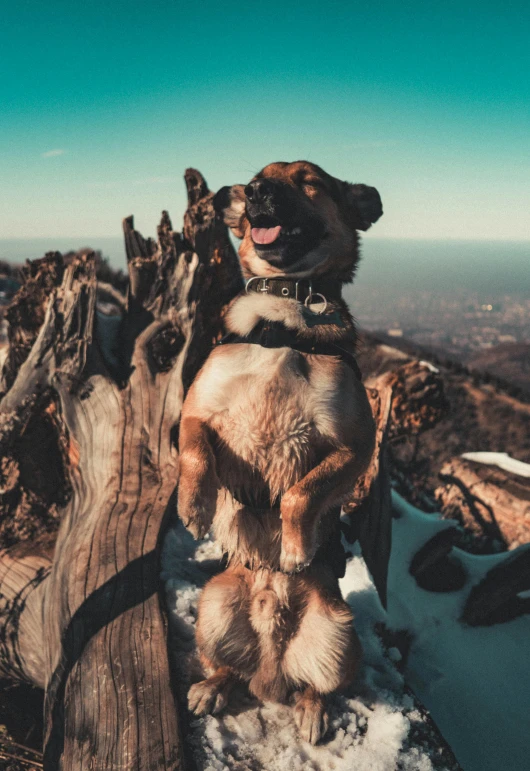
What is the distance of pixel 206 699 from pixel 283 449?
156 cm

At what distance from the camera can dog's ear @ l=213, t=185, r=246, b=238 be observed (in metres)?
3.22

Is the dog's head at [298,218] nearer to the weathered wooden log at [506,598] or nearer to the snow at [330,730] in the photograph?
the snow at [330,730]

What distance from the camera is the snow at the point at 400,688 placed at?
2691 millimetres

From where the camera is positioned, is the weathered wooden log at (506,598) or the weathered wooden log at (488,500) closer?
the weathered wooden log at (506,598)

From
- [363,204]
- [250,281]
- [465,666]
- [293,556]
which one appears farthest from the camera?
[465,666]

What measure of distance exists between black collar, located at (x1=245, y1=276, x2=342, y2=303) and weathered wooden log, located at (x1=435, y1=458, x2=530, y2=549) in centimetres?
458

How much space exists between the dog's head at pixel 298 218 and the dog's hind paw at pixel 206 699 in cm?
250

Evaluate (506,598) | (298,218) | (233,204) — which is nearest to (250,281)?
(298,218)

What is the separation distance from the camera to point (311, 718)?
2.79 metres

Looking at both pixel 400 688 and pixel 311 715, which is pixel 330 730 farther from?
pixel 400 688

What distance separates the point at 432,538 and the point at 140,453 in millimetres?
3183

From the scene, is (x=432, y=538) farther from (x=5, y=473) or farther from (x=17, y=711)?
(x=5, y=473)

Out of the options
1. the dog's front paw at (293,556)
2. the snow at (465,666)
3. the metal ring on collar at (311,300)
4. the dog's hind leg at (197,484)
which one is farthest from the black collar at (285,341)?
the snow at (465,666)

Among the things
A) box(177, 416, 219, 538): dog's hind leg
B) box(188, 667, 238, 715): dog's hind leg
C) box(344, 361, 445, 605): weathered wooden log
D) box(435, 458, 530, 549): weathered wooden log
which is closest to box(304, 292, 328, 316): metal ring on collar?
box(177, 416, 219, 538): dog's hind leg
